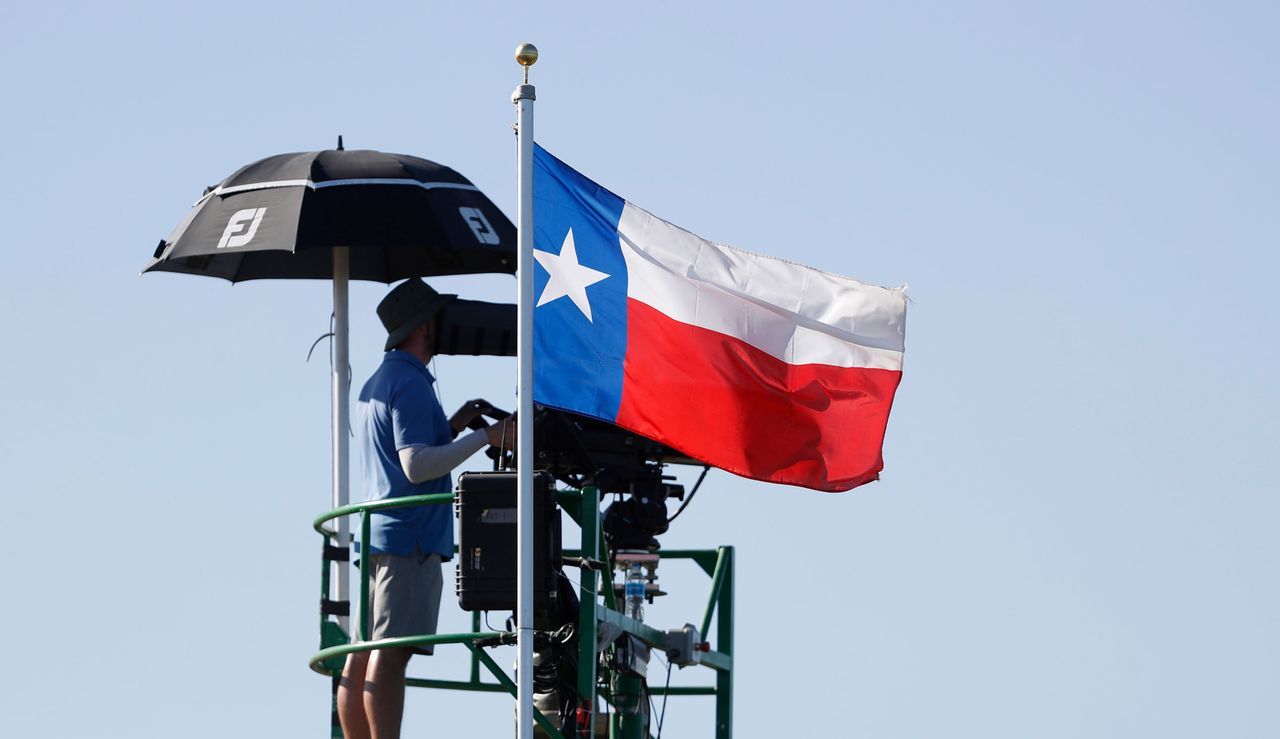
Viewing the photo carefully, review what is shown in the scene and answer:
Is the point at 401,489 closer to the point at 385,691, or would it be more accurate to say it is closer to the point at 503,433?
the point at 503,433

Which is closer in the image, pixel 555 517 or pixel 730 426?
pixel 555 517

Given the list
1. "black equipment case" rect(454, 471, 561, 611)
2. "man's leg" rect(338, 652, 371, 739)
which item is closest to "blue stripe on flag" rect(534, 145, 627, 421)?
"black equipment case" rect(454, 471, 561, 611)

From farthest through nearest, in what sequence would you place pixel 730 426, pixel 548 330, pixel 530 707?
pixel 730 426, pixel 548 330, pixel 530 707

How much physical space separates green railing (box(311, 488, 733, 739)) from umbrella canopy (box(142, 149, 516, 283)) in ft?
5.28

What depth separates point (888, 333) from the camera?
14969 mm

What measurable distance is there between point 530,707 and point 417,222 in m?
3.36

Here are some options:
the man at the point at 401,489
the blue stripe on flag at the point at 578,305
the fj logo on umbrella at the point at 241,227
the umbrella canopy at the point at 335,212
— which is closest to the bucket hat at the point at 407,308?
the man at the point at 401,489

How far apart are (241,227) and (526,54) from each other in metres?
2.24

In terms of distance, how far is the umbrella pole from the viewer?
14.2m

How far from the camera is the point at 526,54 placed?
12.9 metres

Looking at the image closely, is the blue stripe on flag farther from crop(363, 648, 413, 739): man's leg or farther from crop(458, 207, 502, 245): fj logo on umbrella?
crop(363, 648, 413, 739): man's leg

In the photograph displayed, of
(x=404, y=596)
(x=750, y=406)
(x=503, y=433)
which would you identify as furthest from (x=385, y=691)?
(x=750, y=406)

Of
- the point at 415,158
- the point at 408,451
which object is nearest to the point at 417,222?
the point at 415,158

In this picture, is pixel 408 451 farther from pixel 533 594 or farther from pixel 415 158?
pixel 415 158
